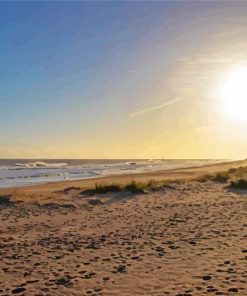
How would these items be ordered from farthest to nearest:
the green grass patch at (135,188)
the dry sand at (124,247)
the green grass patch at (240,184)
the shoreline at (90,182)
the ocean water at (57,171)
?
the ocean water at (57,171)
the shoreline at (90,182)
the green grass patch at (240,184)
the green grass patch at (135,188)
the dry sand at (124,247)

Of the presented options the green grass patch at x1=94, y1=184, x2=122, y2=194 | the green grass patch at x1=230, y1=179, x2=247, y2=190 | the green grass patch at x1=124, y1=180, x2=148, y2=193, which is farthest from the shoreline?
the green grass patch at x1=230, y1=179, x2=247, y2=190

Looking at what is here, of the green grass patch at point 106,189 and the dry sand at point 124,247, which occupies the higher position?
the green grass patch at point 106,189

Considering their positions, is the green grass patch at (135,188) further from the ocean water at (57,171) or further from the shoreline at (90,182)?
the ocean water at (57,171)

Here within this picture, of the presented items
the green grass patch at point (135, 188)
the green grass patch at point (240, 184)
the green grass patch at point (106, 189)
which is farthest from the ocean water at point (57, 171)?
the green grass patch at point (240, 184)

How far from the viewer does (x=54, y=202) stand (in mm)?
17750

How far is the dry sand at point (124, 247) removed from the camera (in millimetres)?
6891

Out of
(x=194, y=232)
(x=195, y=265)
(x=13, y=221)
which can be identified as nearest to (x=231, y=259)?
(x=195, y=265)

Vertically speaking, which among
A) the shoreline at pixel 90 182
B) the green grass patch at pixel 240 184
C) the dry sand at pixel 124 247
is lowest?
the dry sand at pixel 124 247

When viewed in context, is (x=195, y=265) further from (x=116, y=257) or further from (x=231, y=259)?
(x=116, y=257)

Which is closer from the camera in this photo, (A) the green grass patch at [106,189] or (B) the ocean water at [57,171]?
(A) the green grass patch at [106,189]

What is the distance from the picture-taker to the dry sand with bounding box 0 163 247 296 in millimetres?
6891

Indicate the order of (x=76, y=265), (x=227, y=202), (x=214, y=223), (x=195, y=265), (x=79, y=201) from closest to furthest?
(x=195, y=265) → (x=76, y=265) → (x=214, y=223) → (x=227, y=202) → (x=79, y=201)

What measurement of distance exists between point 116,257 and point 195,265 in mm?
1874

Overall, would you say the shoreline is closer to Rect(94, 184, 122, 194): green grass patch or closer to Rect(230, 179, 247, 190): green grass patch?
Rect(94, 184, 122, 194): green grass patch
